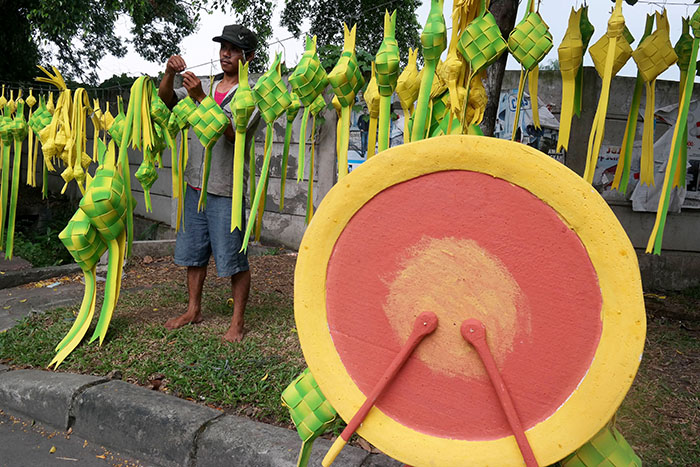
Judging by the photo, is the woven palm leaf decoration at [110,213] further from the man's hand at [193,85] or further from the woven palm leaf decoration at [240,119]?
the woven palm leaf decoration at [240,119]

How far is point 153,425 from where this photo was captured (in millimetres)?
1907

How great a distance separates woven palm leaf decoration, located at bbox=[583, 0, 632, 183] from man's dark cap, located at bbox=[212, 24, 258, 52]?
5.57 feet

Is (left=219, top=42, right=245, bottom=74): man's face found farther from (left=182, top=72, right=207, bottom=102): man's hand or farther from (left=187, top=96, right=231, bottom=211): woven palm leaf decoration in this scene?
(left=187, top=96, right=231, bottom=211): woven palm leaf decoration

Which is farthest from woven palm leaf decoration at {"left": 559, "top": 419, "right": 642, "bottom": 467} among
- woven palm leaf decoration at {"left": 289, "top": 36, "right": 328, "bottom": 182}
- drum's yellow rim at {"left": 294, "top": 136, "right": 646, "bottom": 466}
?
woven palm leaf decoration at {"left": 289, "top": 36, "right": 328, "bottom": 182}

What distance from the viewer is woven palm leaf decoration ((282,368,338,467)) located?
1.26 m

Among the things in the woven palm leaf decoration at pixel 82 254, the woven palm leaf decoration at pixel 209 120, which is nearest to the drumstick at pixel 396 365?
the woven palm leaf decoration at pixel 209 120

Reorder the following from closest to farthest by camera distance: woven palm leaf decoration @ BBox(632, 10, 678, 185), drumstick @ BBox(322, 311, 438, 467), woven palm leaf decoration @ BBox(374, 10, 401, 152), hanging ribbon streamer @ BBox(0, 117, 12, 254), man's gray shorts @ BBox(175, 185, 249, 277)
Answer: drumstick @ BBox(322, 311, 438, 467) → woven palm leaf decoration @ BBox(632, 10, 678, 185) → woven palm leaf decoration @ BBox(374, 10, 401, 152) → man's gray shorts @ BBox(175, 185, 249, 277) → hanging ribbon streamer @ BBox(0, 117, 12, 254)

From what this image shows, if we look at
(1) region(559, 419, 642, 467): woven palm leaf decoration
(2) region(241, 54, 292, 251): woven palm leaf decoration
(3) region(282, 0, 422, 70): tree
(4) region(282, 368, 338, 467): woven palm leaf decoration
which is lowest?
(4) region(282, 368, 338, 467): woven palm leaf decoration

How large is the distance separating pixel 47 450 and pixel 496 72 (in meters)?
2.17

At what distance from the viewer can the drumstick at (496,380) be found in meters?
0.96

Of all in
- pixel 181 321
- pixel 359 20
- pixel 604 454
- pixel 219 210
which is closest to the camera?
pixel 604 454

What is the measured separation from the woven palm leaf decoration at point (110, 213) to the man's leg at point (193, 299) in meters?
0.38

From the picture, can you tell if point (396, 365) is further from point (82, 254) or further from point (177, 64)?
point (82, 254)

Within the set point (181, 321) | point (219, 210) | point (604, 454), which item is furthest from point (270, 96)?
point (181, 321)
